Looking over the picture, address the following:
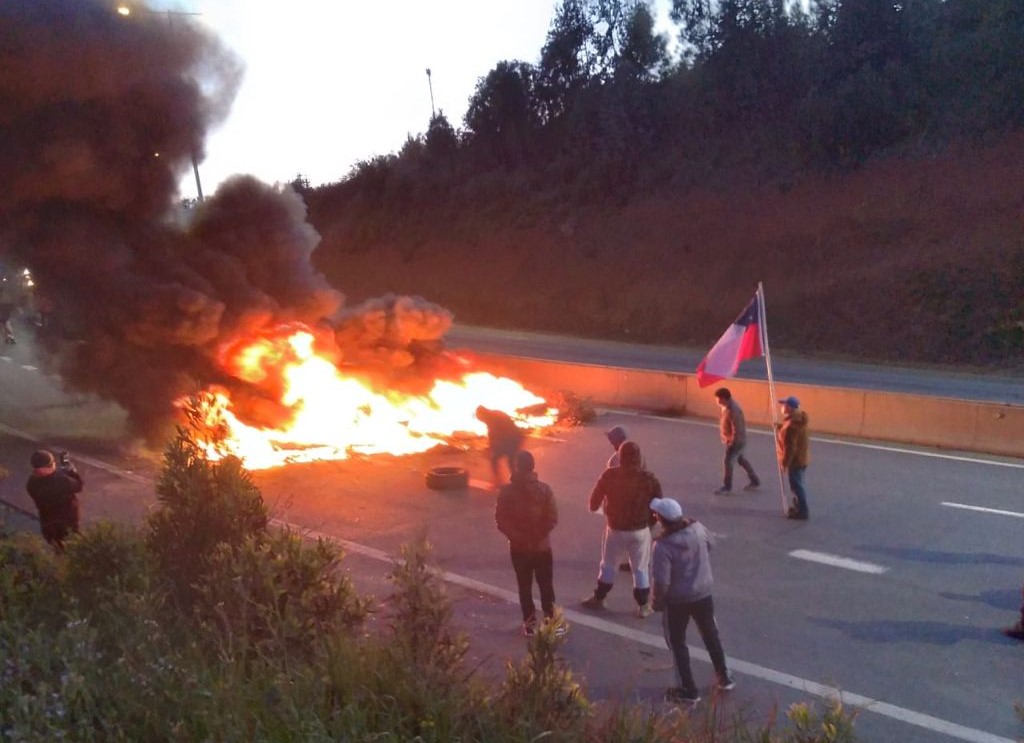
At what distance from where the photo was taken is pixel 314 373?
1622 cm

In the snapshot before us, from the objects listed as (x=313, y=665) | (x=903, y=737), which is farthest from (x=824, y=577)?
(x=313, y=665)

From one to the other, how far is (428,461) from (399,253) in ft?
138

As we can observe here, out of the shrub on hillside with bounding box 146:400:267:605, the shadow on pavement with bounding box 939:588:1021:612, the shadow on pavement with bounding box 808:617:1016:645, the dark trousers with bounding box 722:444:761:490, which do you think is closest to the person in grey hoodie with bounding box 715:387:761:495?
the dark trousers with bounding box 722:444:761:490

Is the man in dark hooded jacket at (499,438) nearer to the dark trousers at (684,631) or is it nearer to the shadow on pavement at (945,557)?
the shadow on pavement at (945,557)

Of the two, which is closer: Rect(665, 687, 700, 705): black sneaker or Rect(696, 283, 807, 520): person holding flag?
Rect(665, 687, 700, 705): black sneaker

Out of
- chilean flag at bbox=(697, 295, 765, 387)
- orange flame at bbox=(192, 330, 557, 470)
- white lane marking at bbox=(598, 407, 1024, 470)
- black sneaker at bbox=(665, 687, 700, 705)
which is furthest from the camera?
orange flame at bbox=(192, 330, 557, 470)

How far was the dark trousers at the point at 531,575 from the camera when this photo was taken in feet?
25.3

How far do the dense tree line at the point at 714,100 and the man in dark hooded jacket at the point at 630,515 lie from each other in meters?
32.9

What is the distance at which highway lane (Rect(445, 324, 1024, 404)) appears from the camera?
24.3m

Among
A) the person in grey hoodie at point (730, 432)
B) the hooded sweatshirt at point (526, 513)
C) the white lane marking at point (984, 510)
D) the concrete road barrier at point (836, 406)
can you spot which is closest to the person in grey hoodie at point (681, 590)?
the hooded sweatshirt at point (526, 513)

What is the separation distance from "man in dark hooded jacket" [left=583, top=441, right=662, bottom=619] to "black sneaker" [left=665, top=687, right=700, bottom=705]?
163 cm

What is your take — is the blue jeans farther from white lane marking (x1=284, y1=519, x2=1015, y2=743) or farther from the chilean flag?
white lane marking (x1=284, y1=519, x2=1015, y2=743)

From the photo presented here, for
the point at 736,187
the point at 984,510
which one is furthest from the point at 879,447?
the point at 736,187

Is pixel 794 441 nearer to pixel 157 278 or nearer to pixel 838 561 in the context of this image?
pixel 838 561
